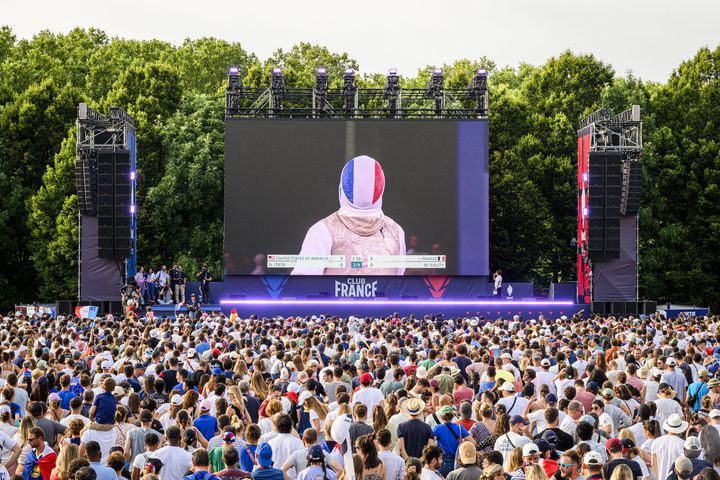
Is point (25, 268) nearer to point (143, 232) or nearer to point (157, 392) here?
point (143, 232)

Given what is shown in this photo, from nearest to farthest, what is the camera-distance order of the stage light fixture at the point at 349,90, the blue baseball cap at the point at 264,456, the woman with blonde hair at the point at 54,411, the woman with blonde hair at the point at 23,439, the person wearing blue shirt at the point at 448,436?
the blue baseball cap at the point at 264,456
the woman with blonde hair at the point at 23,439
the person wearing blue shirt at the point at 448,436
the woman with blonde hair at the point at 54,411
the stage light fixture at the point at 349,90

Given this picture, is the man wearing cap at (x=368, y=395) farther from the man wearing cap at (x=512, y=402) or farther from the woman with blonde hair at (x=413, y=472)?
the woman with blonde hair at (x=413, y=472)

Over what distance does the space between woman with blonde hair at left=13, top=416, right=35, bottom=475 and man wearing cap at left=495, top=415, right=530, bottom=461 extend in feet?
12.8

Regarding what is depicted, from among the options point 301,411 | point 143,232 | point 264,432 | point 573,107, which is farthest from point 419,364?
point 573,107

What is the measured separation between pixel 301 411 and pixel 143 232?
29954mm

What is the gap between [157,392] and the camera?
1127 cm

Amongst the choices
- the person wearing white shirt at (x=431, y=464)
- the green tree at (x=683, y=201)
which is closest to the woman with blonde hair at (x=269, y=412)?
the person wearing white shirt at (x=431, y=464)

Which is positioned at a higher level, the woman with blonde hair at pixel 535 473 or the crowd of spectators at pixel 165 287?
the woman with blonde hair at pixel 535 473

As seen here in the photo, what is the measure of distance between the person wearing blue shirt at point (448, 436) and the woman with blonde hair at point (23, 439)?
3489mm

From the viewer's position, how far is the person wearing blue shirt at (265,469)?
25.7ft

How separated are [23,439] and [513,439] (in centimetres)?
410

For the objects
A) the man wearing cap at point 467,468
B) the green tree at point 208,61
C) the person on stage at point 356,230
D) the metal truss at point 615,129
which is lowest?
the man wearing cap at point 467,468

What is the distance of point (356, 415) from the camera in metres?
9.28

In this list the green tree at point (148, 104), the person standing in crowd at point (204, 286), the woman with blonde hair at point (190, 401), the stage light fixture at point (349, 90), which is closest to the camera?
the woman with blonde hair at point (190, 401)
